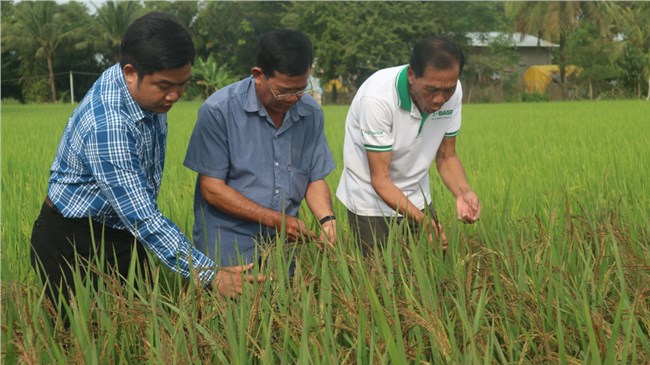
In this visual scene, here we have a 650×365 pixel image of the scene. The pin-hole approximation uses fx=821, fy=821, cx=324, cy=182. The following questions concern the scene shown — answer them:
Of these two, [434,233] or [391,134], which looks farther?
[391,134]

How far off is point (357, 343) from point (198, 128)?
1019 millimetres

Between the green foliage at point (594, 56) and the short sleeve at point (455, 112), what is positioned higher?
the short sleeve at point (455, 112)

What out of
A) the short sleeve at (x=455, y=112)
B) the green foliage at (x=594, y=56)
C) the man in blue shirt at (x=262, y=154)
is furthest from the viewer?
the green foliage at (x=594, y=56)

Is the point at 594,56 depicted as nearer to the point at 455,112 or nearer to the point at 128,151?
the point at 455,112

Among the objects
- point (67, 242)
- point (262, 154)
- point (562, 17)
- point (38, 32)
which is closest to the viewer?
point (67, 242)

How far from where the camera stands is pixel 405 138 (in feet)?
8.76

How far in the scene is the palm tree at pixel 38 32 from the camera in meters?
33.2

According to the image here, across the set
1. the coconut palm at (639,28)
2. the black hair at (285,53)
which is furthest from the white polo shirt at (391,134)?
the coconut palm at (639,28)

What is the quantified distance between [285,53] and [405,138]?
2.28 feet

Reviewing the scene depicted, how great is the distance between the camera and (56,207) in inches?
80.4

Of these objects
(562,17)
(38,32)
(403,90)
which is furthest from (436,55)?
(38,32)

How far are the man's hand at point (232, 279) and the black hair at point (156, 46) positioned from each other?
1.57ft

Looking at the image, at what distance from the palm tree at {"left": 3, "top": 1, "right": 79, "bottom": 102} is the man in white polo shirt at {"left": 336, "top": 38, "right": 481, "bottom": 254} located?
104 feet

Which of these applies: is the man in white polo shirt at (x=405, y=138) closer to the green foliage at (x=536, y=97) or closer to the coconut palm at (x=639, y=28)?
the coconut palm at (x=639, y=28)
